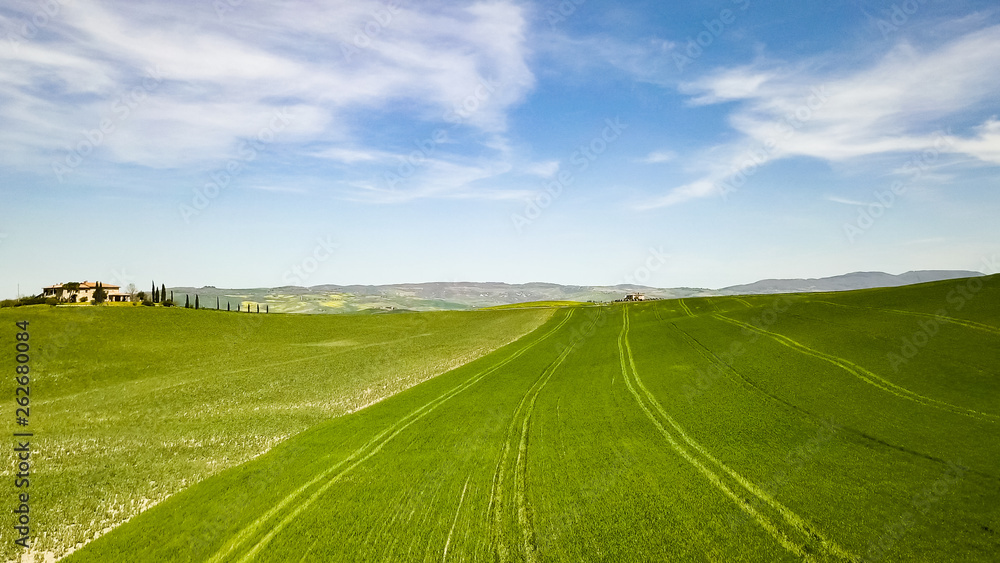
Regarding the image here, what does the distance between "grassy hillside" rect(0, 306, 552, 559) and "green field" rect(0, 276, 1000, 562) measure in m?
0.19

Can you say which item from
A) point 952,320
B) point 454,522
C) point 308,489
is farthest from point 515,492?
point 952,320

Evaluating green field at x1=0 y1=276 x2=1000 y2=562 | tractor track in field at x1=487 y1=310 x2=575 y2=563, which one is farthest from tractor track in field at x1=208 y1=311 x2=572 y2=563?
tractor track in field at x1=487 y1=310 x2=575 y2=563

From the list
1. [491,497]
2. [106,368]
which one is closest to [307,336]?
[106,368]

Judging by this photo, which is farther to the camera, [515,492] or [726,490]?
[515,492]

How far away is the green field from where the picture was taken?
7.73 meters

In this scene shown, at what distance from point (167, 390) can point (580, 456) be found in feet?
80.1

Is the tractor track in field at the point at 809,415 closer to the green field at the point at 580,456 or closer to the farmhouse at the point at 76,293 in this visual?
the green field at the point at 580,456

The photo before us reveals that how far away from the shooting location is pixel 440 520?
8.54 meters

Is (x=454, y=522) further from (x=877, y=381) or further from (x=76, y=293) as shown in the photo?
(x=76, y=293)

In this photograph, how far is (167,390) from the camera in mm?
25547

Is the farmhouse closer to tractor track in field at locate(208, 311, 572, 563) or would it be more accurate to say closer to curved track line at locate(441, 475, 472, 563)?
tractor track in field at locate(208, 311, 572, 563)

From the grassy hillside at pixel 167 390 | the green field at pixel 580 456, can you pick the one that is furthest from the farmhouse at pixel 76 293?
the green field at pixel 580 456

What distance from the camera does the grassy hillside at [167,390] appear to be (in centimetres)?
1176

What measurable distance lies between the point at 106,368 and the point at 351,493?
3529 cm
